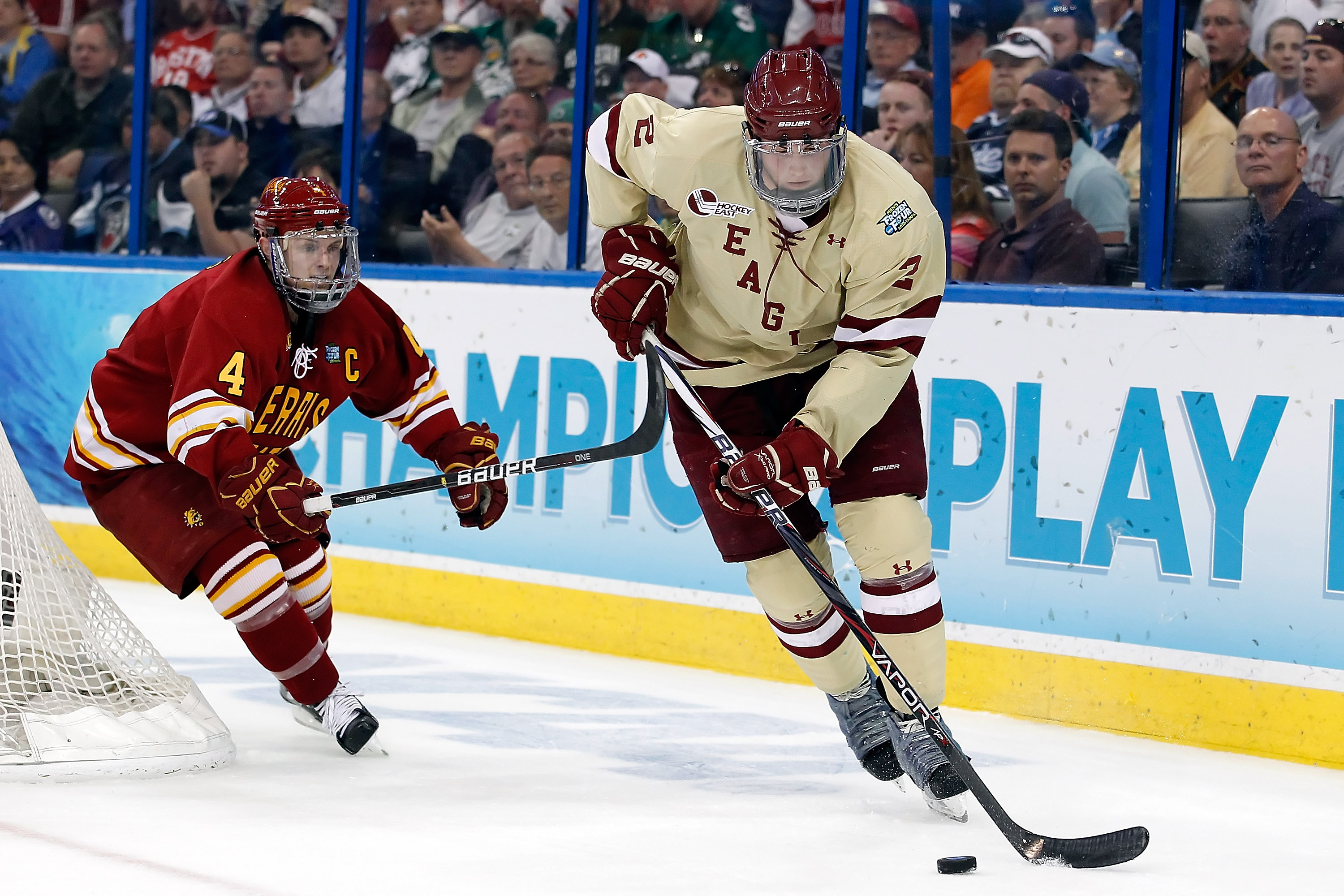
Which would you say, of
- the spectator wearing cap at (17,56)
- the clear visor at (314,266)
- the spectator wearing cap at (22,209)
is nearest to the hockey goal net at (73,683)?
the clear visor at (314,266)

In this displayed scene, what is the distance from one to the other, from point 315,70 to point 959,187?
2.26 metres

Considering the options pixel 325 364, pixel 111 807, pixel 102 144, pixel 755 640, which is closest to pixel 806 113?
pixel 325 364

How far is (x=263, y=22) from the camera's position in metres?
5.28

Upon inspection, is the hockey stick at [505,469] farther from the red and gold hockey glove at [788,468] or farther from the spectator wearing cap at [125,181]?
the spectator wearing cap at [125,181]

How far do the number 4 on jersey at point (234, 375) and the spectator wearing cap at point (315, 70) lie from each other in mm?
2412

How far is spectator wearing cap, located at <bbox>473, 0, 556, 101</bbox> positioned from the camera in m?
4.61

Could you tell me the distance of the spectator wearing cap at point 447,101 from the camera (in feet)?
15.6

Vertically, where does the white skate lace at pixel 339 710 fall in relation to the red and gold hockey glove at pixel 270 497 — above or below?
below

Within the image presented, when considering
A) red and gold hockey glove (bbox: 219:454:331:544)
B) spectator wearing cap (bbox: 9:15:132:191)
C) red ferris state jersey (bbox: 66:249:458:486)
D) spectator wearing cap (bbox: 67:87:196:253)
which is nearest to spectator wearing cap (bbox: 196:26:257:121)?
spectator wearing cap (bbox: 67:87:196:253)

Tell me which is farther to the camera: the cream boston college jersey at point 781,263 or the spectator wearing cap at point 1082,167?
the spectator wearing cap at point 1082,167

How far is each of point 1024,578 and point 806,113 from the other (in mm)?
1451

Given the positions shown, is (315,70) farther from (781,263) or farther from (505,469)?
(781,263)

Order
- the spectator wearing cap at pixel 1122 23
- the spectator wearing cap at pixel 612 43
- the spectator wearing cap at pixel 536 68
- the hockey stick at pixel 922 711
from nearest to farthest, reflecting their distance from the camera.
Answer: the hockey stick at pixel 922 711 < the spectator wearing cap at pixel 1122 23 < the spectator wearing cap at pixel 612 43 < the spectator wearing cap at pixel 536 68

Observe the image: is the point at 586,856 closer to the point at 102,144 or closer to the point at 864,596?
the point at 864,596
